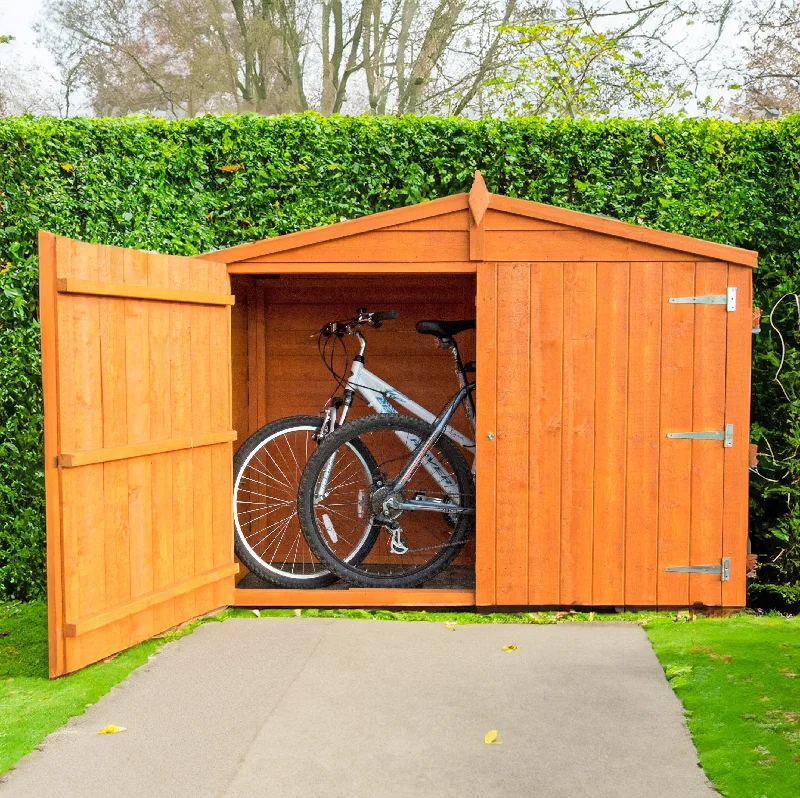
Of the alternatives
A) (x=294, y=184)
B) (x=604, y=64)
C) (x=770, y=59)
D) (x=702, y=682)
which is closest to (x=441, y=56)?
(x=604, y=64)

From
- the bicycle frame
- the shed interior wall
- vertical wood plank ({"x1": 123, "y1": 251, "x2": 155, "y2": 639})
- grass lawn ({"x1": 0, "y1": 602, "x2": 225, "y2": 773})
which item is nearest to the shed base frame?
grass lawn ({"x1": 0, "y1": 602, "x2": 225, "y2": 773})

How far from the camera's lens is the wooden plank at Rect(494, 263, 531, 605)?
518 centimetres

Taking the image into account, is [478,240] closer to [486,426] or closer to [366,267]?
[366,267]

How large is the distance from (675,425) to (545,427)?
2.27ft

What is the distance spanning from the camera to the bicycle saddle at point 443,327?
5621mm

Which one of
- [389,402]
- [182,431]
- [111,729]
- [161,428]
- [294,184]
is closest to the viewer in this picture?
[111,729]

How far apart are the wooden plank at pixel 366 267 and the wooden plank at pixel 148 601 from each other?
5.46 ft

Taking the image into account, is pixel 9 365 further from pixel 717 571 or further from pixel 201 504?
pixel 717 571

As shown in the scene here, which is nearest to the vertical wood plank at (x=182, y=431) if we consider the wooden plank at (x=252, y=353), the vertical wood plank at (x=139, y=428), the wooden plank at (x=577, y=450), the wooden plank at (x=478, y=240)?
the vertical wood plank at (x=139, y=428)

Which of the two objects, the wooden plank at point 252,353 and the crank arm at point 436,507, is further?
the wooden plank at point 252,353

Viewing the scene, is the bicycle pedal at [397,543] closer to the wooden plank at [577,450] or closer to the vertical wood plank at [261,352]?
the wooden plank at [577,450]

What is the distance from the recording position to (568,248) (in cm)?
515

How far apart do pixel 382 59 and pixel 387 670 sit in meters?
11.3

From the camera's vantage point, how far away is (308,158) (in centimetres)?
598
